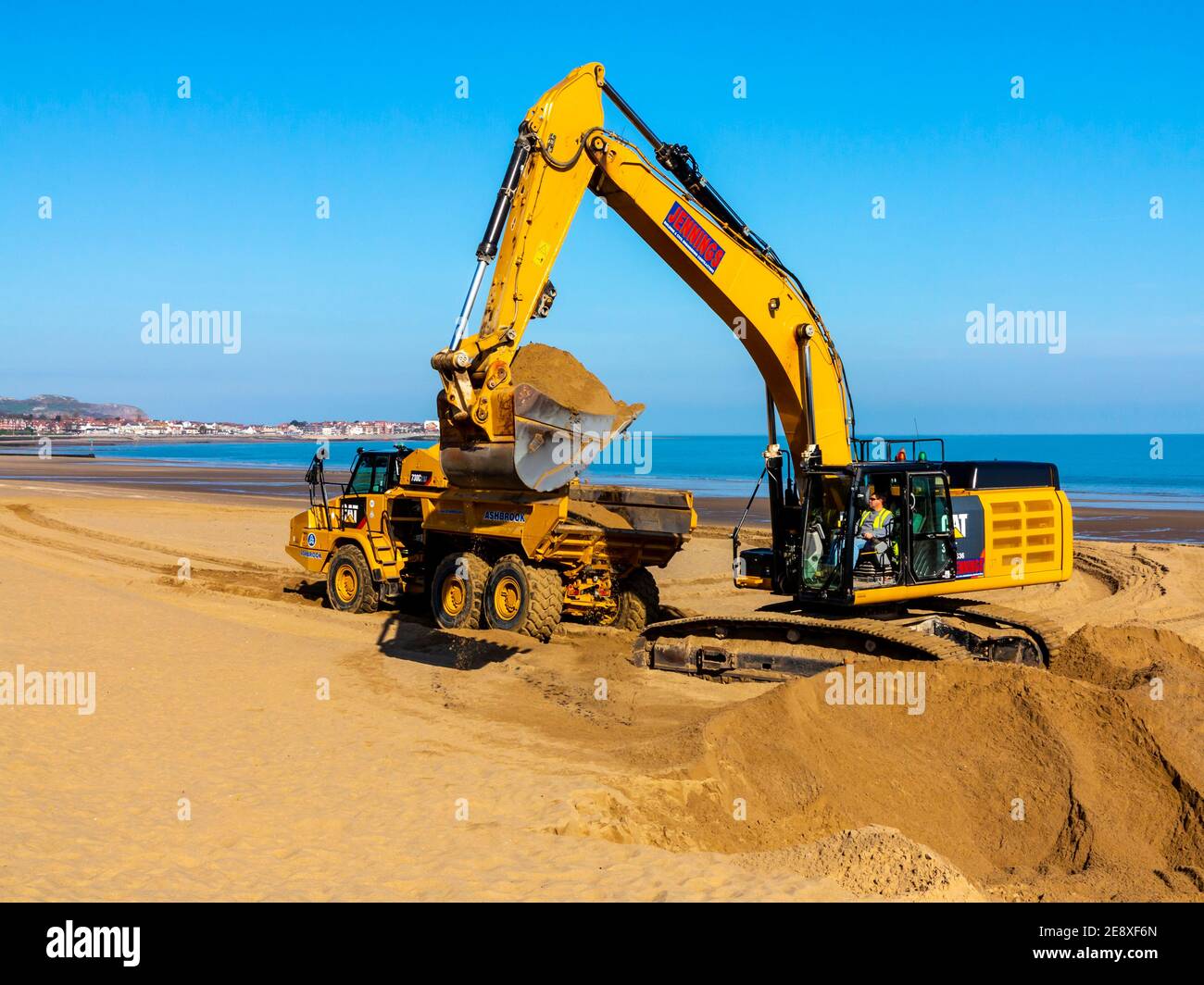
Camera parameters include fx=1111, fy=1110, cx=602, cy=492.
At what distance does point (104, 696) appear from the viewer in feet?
39.3

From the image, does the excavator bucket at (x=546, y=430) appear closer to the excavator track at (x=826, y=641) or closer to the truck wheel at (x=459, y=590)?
the truck wheel at (x=459, y=590)

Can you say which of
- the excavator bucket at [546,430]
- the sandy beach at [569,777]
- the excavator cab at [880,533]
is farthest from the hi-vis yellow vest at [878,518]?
the excavator bucket at [546,430]

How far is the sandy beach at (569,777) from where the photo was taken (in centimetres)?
712

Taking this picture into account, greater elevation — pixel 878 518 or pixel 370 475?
pixel 370 475

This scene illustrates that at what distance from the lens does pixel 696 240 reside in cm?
1303

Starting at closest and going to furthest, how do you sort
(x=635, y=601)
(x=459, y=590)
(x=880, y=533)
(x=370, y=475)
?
(x=880, y=533)
(x=635, y=601)
(x=459, y=590)
(x=370, y=475)

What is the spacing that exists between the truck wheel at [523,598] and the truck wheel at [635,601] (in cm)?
103

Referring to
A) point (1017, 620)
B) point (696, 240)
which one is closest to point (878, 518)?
point (1017, 620)

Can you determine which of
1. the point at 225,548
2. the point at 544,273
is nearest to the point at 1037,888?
the point at 544,273

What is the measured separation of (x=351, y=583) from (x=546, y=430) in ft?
22.9

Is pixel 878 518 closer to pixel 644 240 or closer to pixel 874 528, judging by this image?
pixel 874 528

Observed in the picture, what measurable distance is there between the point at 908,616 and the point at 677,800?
529 centimetres
